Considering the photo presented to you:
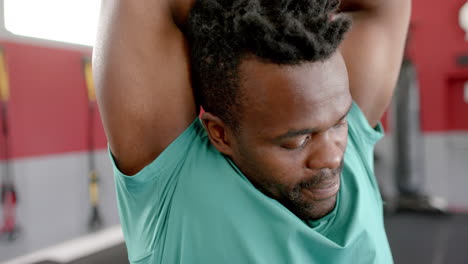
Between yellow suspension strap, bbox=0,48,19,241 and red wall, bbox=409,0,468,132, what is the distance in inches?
111

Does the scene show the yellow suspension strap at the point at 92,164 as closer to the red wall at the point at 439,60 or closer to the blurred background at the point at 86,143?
the blurred background at the point at 86,143

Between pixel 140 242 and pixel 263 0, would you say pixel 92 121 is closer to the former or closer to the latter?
pixel 140 242

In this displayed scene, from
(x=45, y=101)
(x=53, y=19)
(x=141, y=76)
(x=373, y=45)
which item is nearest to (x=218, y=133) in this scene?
(x=141, y=76)

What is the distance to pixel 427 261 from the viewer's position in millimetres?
2031

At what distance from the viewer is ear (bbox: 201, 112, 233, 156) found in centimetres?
59

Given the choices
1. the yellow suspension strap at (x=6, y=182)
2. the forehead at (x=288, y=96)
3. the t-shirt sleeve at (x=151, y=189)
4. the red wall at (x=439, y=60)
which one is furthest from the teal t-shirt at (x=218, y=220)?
the red wall at (x=439, y=60)

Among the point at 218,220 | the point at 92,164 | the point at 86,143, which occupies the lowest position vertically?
the point at 92,164

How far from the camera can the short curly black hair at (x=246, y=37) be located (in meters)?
0.50

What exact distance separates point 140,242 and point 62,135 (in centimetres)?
201

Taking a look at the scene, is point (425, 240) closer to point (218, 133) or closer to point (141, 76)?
point (218, 133)

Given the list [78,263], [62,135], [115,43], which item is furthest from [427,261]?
[62,135]

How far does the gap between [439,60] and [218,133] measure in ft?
10.2

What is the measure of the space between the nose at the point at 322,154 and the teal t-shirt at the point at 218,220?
9 cm

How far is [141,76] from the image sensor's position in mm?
567
